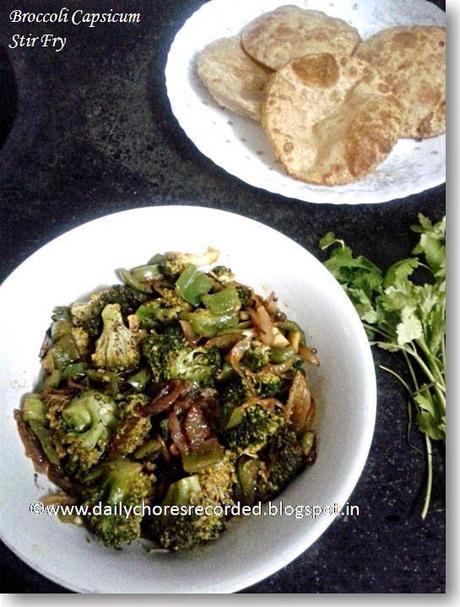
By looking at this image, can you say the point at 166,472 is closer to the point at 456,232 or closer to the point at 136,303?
the point at 136,303

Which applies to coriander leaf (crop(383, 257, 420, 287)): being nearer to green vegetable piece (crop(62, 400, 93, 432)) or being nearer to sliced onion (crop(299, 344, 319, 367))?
sliced onion (crop(299, 344, 319, 367))

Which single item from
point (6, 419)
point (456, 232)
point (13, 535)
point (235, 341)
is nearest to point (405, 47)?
point (456, 232)

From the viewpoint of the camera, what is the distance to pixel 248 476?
0.96 m

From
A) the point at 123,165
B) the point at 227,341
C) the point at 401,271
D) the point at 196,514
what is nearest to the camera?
the point at 196,514

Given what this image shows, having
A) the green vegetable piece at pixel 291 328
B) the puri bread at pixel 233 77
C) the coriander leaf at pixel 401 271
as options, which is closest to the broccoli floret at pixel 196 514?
the green vegetable piece at pixel 291 328

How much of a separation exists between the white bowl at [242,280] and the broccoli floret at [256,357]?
0.27 ft

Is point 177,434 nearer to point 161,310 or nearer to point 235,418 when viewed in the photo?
point 235,418

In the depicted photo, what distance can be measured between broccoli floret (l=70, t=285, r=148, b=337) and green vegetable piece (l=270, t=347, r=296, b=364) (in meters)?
0.21

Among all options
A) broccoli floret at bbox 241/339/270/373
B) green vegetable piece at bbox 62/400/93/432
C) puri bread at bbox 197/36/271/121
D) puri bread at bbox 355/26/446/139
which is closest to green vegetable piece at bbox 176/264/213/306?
broccoli floret at bbox 241/339/270/373

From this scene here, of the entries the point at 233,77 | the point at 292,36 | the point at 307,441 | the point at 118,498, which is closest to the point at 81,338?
the point at 118,498

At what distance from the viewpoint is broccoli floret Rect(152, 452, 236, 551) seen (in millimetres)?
928

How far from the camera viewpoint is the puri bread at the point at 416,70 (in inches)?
52.8

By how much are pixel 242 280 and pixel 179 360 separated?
7.6 inches

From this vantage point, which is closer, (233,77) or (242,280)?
(242,280)
